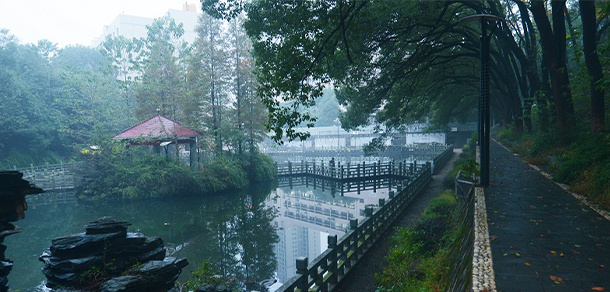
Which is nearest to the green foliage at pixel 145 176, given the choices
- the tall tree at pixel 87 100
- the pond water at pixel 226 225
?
the pond water at pixel 226 225

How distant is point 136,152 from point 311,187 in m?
16.4

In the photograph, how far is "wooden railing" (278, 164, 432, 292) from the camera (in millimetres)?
7152

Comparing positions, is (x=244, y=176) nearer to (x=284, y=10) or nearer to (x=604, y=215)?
(x=284, y=10)

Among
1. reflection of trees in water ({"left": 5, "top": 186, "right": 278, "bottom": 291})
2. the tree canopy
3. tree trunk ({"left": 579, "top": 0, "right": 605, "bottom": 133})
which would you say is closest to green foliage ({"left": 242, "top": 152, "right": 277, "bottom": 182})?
reflection of trees in water ({"left": 5, "top": 186, "right": 278, "bottom": 291})

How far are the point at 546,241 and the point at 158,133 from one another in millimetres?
28351

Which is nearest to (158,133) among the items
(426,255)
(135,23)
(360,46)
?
(360,46)

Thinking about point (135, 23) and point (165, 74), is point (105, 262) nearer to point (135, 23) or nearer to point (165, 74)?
point (165, 74)

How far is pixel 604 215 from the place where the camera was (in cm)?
684

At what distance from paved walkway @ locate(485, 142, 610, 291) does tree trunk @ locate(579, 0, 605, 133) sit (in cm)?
407

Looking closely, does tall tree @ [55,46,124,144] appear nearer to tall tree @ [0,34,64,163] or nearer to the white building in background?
tall tree @ [0,34,64,163]

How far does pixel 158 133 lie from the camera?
28984mm

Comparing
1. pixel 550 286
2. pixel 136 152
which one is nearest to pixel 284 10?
pixel 550 286

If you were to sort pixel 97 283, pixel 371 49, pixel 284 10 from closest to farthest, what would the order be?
pixel 97 283 < pixel 284 10 < pixel 371 49

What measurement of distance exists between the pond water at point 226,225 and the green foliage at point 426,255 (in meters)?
5.32
